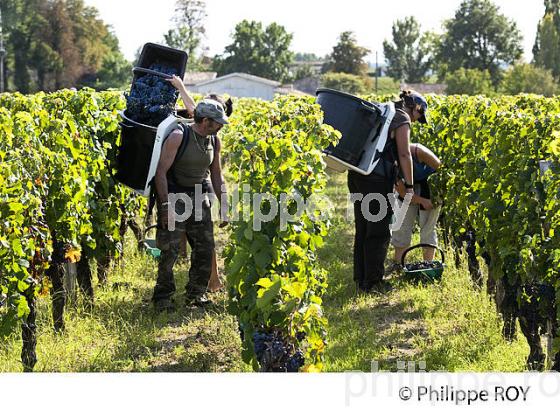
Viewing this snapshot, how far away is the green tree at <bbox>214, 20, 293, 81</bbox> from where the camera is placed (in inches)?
3361

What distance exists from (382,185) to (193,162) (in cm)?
159

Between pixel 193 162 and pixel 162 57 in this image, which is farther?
pixel 162 57

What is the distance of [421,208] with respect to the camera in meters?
7.54

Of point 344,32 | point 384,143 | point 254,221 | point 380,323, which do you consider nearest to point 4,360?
point 254,221

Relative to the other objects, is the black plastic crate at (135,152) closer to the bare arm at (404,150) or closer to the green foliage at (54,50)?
the bare arm at (404,150)

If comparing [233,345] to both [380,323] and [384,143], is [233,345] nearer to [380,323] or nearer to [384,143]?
[380,323]

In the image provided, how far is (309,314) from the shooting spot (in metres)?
4.10

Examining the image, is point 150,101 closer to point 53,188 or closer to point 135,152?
point 135,152

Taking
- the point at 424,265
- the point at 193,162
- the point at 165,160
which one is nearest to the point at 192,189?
the point at 193,162

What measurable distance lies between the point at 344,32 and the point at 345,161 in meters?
77.5

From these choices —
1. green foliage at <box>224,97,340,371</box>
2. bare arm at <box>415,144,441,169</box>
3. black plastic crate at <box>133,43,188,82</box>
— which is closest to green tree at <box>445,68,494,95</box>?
bare arm at <box>415,144,441,169</box>

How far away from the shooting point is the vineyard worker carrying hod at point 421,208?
714 cm

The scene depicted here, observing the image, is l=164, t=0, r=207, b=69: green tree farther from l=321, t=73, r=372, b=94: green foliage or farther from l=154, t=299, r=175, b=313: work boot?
l=154, t=299, r=175, b=313: work boot

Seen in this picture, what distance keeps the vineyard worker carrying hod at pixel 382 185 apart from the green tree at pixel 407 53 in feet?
299
